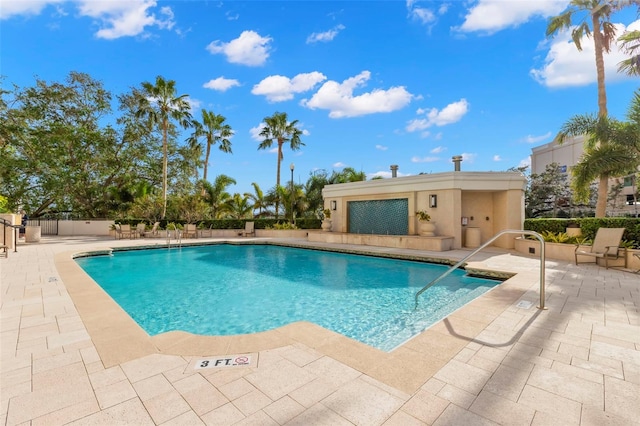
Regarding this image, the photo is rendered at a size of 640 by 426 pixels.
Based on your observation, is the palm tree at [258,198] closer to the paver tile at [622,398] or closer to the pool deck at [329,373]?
the pool deck at [329,373]

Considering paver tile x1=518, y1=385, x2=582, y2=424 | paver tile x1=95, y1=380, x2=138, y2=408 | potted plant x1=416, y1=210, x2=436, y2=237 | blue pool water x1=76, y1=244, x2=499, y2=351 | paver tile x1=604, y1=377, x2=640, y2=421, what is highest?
potted plant x1=416, y1=210, x2=436, y2=237

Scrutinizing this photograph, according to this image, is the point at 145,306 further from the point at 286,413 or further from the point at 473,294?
the point at 473,294

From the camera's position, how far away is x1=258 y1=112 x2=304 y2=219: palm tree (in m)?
23.9

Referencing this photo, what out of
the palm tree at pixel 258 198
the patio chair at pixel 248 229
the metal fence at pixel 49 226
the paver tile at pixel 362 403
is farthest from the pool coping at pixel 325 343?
the metal fence at pixel 49 226

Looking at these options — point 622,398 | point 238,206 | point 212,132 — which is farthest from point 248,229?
point 622,398

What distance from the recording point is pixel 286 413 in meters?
2.15

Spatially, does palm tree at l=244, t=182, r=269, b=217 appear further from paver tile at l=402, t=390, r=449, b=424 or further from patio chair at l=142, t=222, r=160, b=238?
paver tile at l=402, t=390, r=449, b=424

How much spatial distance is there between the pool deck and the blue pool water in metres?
1.26

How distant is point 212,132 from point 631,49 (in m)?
25.5

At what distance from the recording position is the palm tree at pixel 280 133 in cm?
2392

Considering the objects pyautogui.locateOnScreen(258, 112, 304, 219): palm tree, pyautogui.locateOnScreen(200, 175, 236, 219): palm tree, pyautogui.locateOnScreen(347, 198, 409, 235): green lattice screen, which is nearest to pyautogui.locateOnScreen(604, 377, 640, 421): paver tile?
pyautogui.locateOnScreen(347, 198, 409, 235): green lattice screen

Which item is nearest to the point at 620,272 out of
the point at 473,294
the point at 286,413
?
the point at 473,294

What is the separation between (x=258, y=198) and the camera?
76.0 ft

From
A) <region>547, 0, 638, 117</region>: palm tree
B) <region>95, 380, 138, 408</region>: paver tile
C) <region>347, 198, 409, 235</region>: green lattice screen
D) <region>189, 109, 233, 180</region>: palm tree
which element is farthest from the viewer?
<region>189, 109, 233, 180</region>: palm tree
